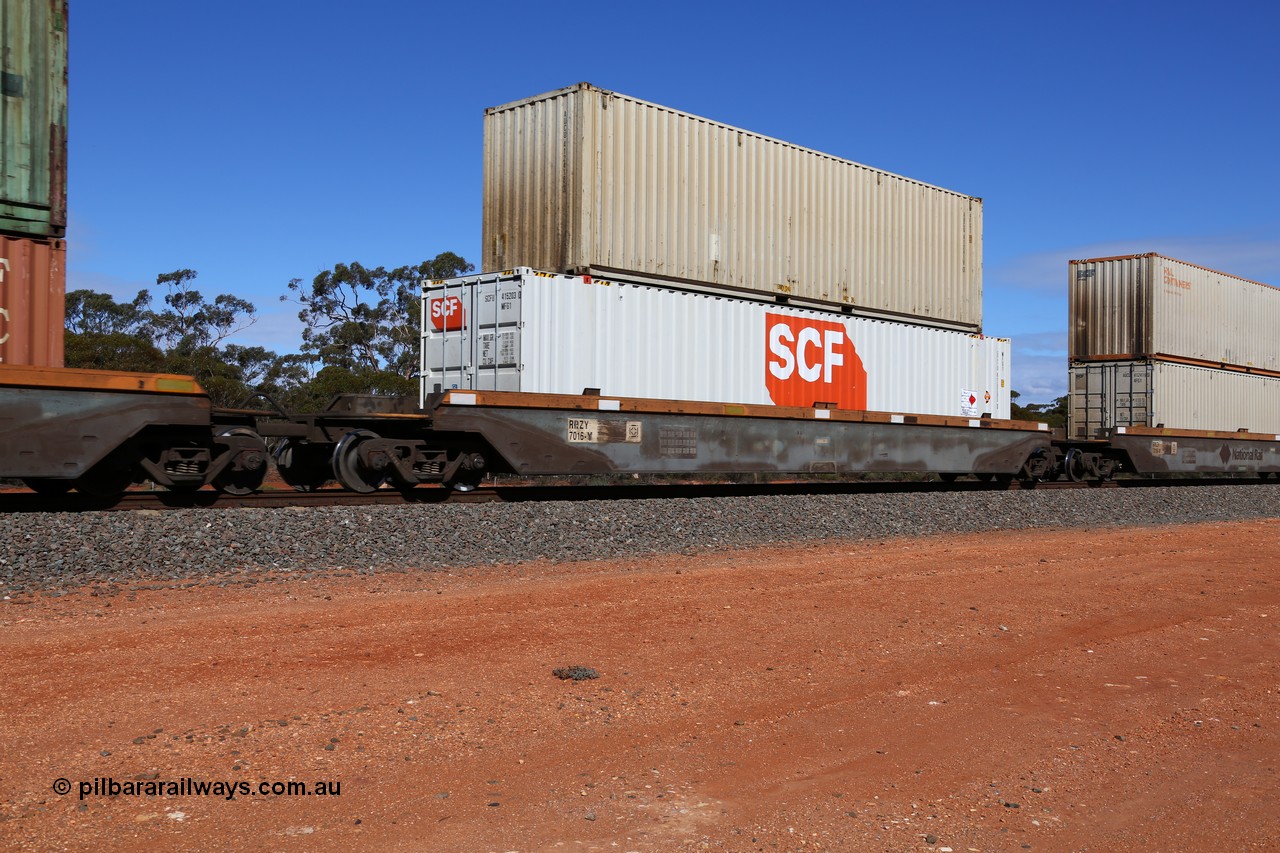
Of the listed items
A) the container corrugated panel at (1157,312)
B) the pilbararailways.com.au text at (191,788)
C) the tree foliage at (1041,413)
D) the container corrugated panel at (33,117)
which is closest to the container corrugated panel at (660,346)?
the container corrugated panel at (33,117)

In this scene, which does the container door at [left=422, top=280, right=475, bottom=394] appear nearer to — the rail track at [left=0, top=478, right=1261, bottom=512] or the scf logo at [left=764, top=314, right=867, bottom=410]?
the rail track at [left=0, top=478, right=1261, bottom=512]

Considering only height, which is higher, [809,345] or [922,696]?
[809,345]

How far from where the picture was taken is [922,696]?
5.02 metres

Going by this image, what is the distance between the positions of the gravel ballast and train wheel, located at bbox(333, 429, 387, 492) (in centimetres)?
163

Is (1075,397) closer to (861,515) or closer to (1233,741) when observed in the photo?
(861,515)

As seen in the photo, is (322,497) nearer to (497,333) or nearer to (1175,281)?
(497,333)

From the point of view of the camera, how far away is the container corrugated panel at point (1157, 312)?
2273 cm

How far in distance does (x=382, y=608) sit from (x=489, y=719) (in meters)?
2.69

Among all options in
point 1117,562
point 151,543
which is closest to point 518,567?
point 151,543

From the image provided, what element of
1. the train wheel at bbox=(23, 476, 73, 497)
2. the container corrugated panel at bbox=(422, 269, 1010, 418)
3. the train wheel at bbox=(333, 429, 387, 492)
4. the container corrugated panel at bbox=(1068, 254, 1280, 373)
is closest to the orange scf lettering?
the container corrugated panel at bbox=(1068, 254, 1280, 373)

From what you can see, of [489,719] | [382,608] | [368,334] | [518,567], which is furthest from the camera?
[368,334]

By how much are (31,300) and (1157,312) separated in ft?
69.4

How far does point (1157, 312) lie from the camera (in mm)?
22641

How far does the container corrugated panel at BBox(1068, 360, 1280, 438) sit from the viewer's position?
22516mm
